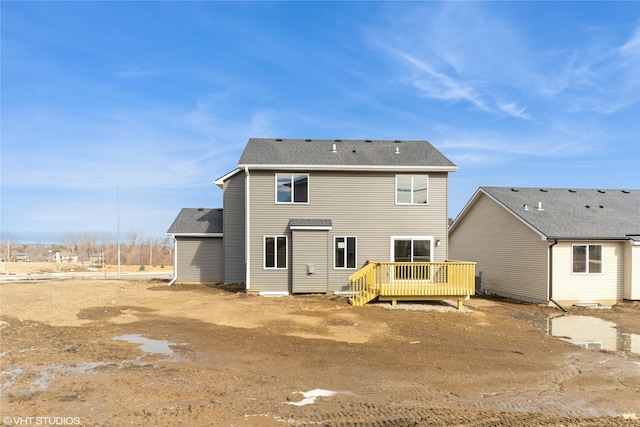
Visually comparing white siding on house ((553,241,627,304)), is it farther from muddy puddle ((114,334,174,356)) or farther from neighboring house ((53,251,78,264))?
neighboring house ((53,251,78,264))

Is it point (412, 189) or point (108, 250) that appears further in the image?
point (108, 250)

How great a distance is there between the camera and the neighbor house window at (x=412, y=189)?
59.4ft

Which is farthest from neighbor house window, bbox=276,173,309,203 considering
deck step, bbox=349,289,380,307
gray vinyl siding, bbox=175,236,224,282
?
gray vinyl siding, bbox=175,236,224,282

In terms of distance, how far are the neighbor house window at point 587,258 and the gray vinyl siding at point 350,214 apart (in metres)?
5.46

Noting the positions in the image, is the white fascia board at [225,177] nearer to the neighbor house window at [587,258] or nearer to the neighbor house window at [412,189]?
the neighbor house window at [412,189]

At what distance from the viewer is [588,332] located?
11.8m

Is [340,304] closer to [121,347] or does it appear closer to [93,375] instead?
[121,347]

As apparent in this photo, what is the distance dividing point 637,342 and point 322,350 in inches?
333

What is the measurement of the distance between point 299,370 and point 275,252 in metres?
10.4

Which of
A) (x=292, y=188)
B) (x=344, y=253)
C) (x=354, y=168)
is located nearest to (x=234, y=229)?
(x=292, y=188)

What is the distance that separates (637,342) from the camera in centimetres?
1060

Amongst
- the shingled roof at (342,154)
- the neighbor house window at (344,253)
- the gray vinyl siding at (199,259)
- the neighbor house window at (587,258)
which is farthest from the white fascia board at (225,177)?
the neighbor house window at (587,258)

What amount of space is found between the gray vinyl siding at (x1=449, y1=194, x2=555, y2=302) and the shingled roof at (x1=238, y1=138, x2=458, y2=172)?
→ 4.50 meters

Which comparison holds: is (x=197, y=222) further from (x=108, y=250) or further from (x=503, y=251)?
(x=108, y=250)
